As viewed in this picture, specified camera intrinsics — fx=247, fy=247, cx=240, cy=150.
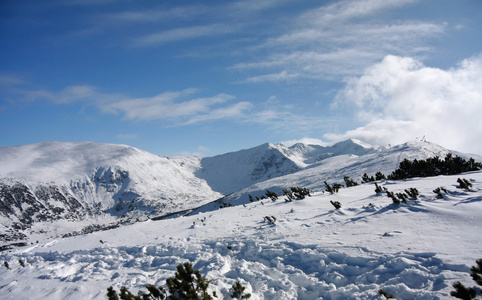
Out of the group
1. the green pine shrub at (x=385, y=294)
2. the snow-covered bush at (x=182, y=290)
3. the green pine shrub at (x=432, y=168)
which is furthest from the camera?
the green pine shrub at (x=432, y=168)

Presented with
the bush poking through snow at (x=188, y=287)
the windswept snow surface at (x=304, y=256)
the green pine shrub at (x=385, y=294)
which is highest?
the bush poking through snow at (x=188, y=287)

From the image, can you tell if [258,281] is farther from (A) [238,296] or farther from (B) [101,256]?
(B) [101,256]

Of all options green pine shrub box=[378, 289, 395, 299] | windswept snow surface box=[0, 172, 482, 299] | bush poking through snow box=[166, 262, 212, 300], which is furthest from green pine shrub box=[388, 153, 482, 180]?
bush poking through snow box=[166, 262, 212, 300]

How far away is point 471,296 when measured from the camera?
438 centimetres

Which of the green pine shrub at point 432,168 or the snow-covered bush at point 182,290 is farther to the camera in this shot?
the green pine shrub at point 432,168

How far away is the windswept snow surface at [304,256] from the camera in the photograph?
6.07m

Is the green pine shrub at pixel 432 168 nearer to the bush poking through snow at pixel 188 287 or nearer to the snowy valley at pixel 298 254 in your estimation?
the snowy valley at pixel 298 254

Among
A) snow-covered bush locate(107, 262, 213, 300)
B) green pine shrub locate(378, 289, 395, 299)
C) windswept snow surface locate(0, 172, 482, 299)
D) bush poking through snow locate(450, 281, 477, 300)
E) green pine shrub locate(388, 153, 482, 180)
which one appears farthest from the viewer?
green pine shrub locate(388, 153, 482, 180)

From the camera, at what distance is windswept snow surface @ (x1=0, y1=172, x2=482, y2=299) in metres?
6.07

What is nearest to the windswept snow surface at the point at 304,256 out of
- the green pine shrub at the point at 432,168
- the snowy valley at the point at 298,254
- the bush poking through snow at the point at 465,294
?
the snowy valley at the point at 298,254

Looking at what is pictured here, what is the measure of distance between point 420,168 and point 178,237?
24855 mm

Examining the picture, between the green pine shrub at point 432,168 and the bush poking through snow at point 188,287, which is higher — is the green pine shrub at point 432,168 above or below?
below

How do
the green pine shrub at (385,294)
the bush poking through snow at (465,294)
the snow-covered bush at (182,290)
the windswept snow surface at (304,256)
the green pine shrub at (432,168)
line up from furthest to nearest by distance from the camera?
1. the green pine shrub at (432,168)
2. the windswept snow surface at (304,256)
3. the snow-covered bush at (182,290)
4. the green pine shrub at (385,294)
5. the bush poking through snow at (465,294)

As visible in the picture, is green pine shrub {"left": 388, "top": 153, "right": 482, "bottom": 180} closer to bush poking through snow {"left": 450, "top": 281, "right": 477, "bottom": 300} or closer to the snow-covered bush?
bush poking through snow {"left": 450, "top": 281, "right": 477, "bottom": 300}
